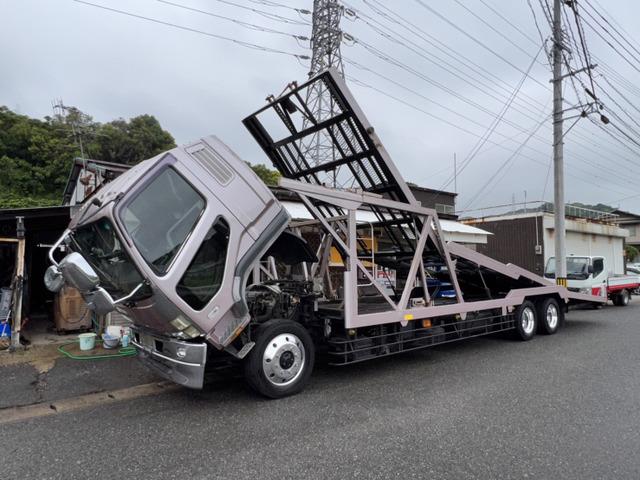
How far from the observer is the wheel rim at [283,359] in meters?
4.56

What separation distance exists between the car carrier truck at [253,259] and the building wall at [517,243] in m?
16.8

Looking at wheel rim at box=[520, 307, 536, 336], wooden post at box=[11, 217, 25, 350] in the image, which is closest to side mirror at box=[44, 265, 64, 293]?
wooden post at box=[11, 217, 25, 350]

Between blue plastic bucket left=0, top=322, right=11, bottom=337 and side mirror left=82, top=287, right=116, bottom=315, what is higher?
side mirror left=82, top=287, right=116, bottom=315

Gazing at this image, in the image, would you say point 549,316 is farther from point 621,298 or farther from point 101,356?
point 621,298

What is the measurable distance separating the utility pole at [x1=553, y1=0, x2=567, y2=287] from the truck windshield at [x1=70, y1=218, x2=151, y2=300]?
1296cm

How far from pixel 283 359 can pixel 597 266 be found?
520 inches

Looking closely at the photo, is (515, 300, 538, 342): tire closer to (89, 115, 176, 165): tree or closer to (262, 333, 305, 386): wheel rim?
(262, 333, 305, 386): wheel rim

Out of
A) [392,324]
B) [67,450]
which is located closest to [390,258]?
[392,324]

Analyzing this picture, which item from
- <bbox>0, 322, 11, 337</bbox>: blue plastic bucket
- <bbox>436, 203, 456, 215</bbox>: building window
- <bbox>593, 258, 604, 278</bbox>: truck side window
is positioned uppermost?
<bbox>436, 203, 456, 215</bbox>: building window

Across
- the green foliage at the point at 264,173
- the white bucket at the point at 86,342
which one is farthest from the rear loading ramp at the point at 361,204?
the green foliage at the point at 264,173

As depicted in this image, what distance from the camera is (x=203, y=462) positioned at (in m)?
3.32

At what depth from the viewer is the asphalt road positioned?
323 cm

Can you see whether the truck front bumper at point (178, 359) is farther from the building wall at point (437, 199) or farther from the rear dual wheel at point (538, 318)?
the building wall at point (437, 199)

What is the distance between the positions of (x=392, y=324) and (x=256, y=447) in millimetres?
2788
